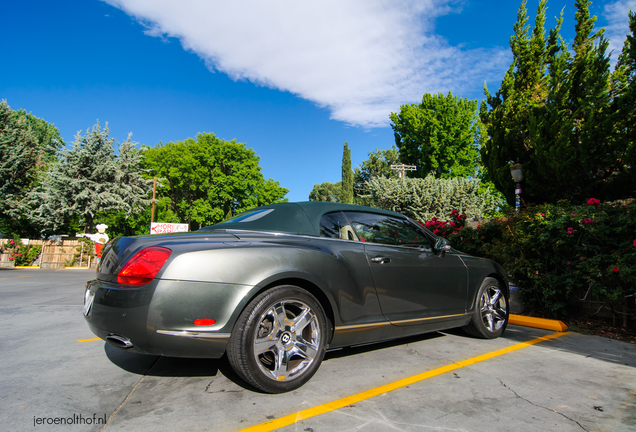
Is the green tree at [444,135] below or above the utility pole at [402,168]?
above

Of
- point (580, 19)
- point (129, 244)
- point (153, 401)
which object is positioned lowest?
point (153, 401)

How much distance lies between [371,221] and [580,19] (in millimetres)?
9291

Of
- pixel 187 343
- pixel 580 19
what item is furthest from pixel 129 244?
pixel 580 19

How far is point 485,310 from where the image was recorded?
4398 mm

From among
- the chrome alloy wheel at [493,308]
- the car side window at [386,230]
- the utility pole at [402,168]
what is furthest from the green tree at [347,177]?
the car side window at [386,230]

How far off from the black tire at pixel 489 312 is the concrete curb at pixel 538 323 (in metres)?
1.03

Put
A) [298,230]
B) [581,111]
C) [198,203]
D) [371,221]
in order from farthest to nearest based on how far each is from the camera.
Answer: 1. [198,203]
2. [581,111]
3. [371,221]
4. [298,230]

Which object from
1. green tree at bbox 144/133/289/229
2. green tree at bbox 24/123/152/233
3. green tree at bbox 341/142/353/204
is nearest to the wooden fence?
green tree at bbox 24/123/152/233

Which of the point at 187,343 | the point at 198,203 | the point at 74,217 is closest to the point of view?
Answer: the point at 187,343

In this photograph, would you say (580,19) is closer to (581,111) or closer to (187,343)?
(581,111)

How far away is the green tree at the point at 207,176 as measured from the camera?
38219 millimetres

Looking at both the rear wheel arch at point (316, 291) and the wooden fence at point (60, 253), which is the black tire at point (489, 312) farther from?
the wooden fence at point (60, 253)

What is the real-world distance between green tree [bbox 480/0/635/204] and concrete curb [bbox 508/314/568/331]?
3.71 m

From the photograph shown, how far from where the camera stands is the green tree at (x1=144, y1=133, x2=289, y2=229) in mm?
38219
